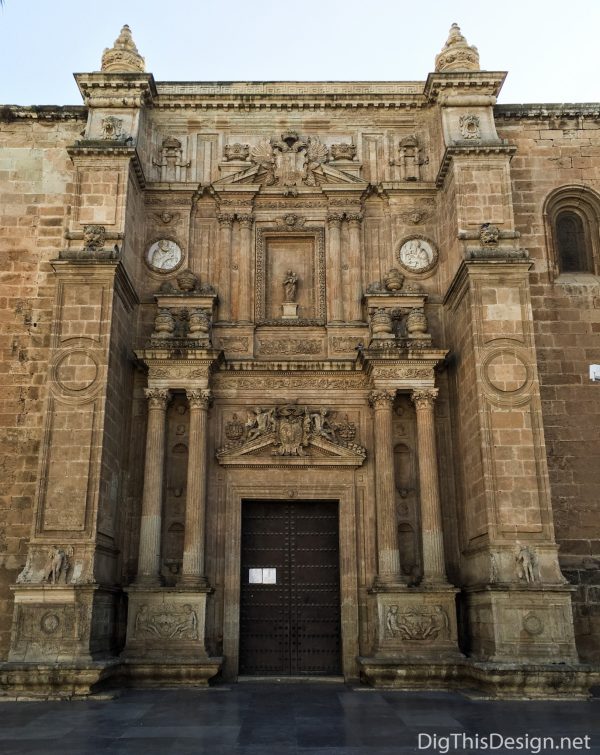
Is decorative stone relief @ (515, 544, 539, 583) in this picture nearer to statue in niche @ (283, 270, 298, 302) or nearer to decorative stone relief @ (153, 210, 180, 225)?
statue in niche @ (283, 270, 298, 302)

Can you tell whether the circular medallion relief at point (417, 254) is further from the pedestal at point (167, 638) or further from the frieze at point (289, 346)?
the pedestal at point (167, 638)

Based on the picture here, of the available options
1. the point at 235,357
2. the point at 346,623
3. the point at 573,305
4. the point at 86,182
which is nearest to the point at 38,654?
the point at 346,623

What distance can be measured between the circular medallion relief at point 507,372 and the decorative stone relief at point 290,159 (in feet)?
19.5

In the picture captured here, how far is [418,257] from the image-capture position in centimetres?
1616

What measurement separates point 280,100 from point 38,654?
1235 cm

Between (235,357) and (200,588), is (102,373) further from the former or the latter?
(200,588)

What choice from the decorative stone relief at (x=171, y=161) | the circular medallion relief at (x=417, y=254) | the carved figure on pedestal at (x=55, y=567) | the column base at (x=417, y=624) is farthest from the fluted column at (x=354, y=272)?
the carved figure on pedestal at (x=55, y=567)

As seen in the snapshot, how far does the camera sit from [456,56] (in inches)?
650

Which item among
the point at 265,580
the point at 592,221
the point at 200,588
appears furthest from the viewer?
the point at 592,221

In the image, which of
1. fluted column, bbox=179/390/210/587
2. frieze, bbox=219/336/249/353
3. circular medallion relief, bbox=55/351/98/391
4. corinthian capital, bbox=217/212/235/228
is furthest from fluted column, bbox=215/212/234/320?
circular medallion relief, bbox=55/351/98/391

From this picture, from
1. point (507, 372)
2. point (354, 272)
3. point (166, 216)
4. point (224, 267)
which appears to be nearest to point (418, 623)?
point (507, 372)

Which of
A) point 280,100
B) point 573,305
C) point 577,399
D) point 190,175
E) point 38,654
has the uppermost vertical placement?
point 280,100

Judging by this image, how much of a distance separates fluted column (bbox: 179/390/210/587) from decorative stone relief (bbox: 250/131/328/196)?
210 inches

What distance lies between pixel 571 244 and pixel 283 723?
38.9 ft
